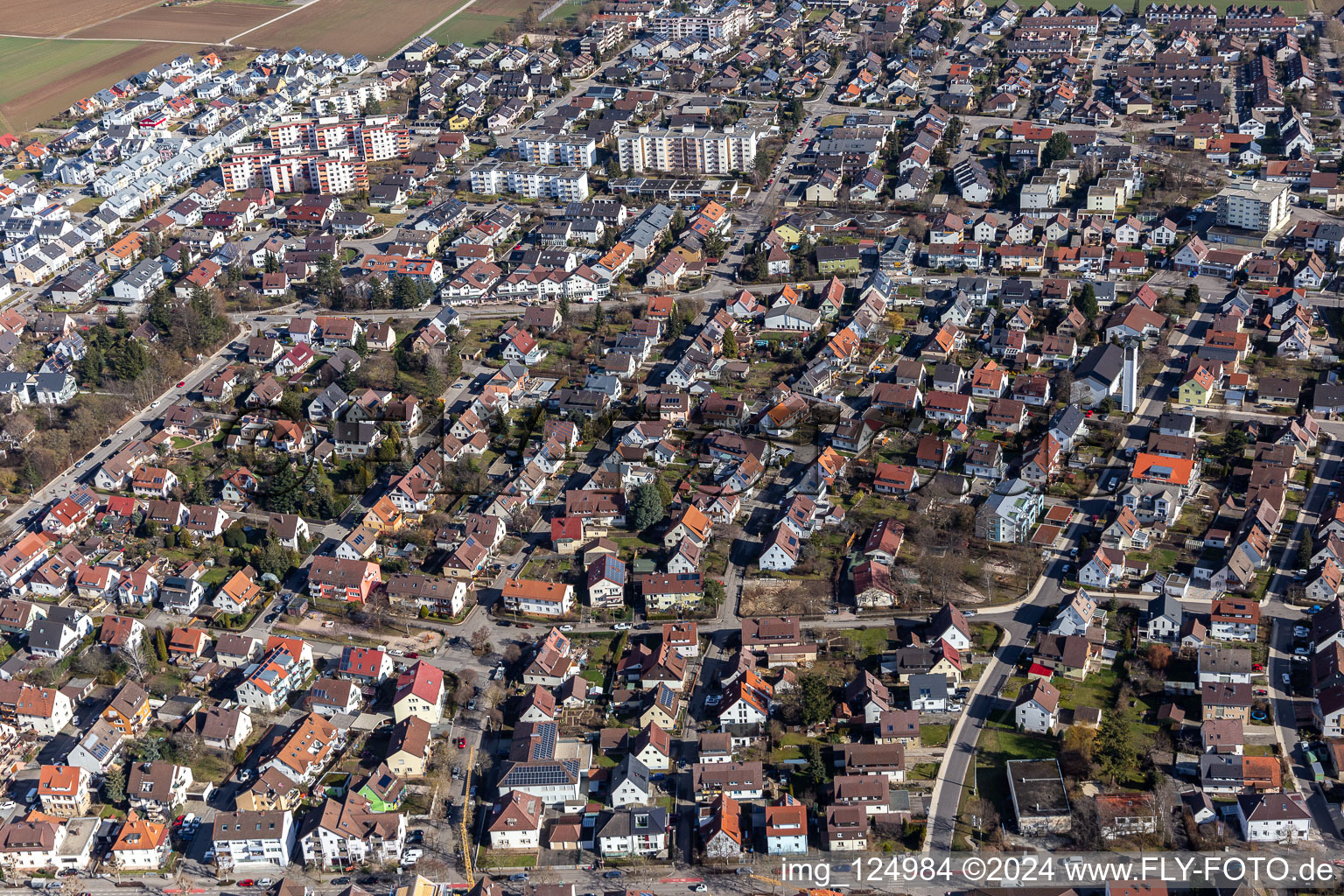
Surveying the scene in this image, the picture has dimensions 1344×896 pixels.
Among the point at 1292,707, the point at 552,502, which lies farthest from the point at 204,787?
the point at 1292,707

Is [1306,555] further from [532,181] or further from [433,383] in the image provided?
[532,181]

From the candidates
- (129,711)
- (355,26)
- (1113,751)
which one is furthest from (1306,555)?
(355,26)

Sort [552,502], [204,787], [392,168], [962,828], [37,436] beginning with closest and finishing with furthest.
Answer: [962,828]
[204,787]
[552,502]
[37,436]
[392,168]

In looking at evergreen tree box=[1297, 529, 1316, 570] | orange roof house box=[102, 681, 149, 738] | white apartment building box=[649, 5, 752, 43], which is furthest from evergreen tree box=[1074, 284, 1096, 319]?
white apartment building box=[649, 5, 752, 43]

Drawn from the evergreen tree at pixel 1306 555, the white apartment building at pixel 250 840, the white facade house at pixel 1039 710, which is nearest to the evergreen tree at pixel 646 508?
the white facade house at pixel 1039 710

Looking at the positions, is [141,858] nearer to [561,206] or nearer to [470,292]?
[470,292]
